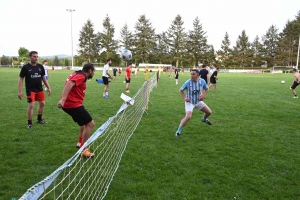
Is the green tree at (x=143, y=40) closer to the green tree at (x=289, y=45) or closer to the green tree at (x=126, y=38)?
the green tree at (x=126, y=38)

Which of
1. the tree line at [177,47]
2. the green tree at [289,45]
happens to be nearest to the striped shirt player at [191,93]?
the tree line at [177,47]

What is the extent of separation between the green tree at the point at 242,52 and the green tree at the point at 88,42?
141 feet

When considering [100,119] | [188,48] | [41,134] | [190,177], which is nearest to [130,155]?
[190,177]

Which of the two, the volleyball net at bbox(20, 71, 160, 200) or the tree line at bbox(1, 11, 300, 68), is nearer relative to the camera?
the volleyball net at bbox(20, 71, 160, 200)

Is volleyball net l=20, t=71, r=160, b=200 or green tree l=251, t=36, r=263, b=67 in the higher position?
green tree l=251, t=36, r=263, b=67

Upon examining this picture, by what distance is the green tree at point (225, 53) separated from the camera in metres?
74.6

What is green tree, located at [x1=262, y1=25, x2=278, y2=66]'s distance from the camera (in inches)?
2872

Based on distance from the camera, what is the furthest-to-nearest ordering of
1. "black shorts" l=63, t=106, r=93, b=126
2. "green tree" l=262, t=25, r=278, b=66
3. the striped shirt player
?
"green tree" l=262, t=25, r=278, b=66 → the striped shirt player → "black shorts" l=63, t=106, r=93, b=126

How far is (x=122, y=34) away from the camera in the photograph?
77.6 m

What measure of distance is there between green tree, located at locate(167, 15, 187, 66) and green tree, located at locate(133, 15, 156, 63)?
5.64 metres

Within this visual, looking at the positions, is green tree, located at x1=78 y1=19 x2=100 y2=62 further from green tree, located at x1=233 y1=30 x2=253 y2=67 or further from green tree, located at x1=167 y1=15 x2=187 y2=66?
green tree, located at x1=233 y1=30 x2=253 y2=67

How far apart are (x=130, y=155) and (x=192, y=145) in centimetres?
155

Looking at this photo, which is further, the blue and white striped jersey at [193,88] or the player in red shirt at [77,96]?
the blue and white striped jersey at [193,88]

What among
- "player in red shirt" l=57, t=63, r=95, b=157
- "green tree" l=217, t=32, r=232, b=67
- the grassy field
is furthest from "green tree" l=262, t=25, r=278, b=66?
"player in red shirt" l=57, t=63, r=95, b=157
